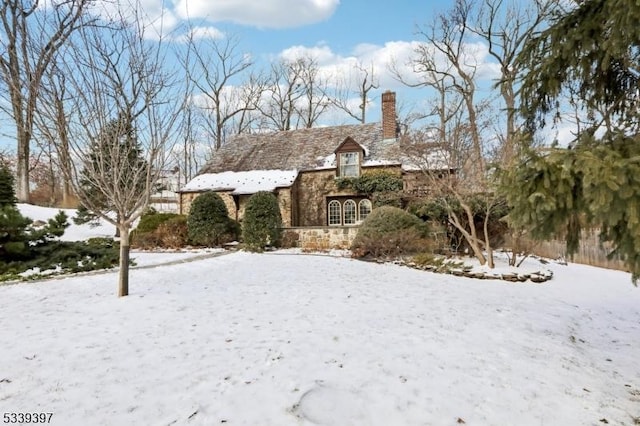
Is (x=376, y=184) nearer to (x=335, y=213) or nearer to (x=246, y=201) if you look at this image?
(x=335, y=213)

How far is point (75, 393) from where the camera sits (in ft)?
9.66

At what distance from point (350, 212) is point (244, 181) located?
5645 millimetres

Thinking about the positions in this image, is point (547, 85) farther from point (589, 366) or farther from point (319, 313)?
point (319, 313)

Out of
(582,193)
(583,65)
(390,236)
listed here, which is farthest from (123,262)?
(390,236)

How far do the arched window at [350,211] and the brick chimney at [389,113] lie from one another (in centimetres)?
395

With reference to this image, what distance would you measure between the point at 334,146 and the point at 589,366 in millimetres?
16391

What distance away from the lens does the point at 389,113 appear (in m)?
18.0

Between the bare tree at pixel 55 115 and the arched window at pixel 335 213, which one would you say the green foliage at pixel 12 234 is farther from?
the arched window at pixel 335 213

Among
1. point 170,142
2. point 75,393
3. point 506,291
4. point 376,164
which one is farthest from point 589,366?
point 376,164

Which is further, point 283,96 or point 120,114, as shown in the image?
point 283,96

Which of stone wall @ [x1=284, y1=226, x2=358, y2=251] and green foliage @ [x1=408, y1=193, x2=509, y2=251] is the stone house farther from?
green foliage @ [x1=408, y1=193, x2=509, y2=251]

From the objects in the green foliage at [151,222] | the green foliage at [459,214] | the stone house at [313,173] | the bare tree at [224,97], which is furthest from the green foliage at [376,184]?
the bare tree at [224,97]

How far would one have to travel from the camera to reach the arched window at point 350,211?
694 inches

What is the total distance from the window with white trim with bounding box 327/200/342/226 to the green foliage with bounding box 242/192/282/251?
4881 mm
